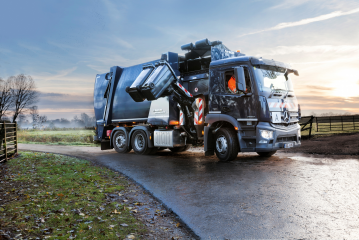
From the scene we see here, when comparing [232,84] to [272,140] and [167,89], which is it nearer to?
[272,140]

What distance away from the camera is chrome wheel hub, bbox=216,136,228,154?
32.4 feet

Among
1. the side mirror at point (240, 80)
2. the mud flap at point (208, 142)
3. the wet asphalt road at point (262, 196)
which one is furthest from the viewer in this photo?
the mud flap at point (208, 142)

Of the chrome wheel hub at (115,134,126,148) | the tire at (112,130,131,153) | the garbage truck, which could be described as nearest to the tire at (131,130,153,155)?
the garbage truck

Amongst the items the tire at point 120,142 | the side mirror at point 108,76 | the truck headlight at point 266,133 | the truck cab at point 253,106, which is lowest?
the tire at point 120,142

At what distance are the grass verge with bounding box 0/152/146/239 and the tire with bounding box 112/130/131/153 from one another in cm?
554

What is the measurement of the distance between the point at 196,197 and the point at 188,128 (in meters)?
6.31

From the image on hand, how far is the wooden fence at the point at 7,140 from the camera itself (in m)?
12.2

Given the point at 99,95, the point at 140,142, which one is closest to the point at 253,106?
the point at 140,142

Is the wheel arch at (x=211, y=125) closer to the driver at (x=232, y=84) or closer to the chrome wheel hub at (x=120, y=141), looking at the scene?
the driver at (x=232, y=84)

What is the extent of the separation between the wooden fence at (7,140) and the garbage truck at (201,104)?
387 cm

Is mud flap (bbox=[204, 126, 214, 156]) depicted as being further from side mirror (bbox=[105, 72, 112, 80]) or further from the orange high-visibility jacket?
side mirror (bbox=[105, 72, 112, 80])

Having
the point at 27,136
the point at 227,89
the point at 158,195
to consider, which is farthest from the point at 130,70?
the point at 27,136

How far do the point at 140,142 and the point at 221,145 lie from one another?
15.4 feet

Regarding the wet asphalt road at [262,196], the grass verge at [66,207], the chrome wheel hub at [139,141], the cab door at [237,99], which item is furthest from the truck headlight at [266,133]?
the chrome wheel hub at [139,141]
